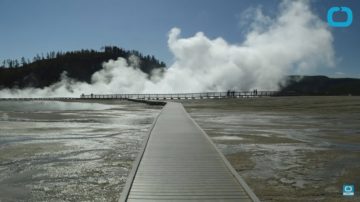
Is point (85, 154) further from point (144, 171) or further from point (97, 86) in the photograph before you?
point (97, 86)

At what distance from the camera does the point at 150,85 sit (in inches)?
6319

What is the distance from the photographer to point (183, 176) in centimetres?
945

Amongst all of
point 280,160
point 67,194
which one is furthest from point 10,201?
point 280,160

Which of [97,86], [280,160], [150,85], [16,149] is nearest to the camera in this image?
[280,160]

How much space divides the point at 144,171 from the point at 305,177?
4.07 metres

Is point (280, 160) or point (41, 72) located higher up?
point (41, 72)

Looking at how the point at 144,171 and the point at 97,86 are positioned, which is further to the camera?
the point at 97,86

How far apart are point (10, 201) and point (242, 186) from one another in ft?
15.5

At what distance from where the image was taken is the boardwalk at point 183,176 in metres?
8.00

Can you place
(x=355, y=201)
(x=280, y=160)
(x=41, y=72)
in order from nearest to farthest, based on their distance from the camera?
(x=355, y=201), (x=280, y=160), (x=41, y=72)

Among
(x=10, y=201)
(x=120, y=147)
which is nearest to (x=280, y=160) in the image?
(x=120, y=147)

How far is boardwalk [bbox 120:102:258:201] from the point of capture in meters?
8.00

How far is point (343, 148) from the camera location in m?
15.0

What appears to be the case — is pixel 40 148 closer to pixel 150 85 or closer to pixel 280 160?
pixel 280 160
